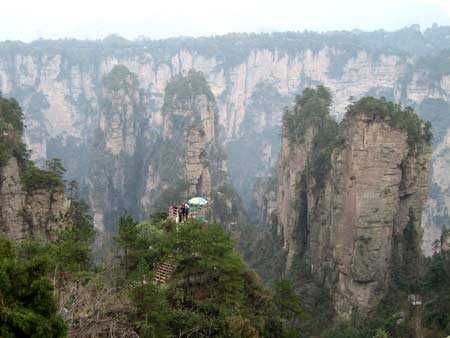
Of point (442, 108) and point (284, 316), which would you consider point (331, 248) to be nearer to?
point (284, 316)

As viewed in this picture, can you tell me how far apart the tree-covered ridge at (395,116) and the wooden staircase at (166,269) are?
12.7 meters

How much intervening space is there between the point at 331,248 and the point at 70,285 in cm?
1779

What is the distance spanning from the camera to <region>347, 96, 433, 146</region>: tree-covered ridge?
2584 cm

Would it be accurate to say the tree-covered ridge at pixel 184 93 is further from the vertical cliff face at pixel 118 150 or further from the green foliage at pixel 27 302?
the green foliage at pixel 27 302

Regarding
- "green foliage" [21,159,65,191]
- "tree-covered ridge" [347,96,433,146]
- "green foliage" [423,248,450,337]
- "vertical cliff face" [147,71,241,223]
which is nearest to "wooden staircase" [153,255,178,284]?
"green foliage" [21,159,65,191]

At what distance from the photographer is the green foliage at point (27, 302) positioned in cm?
870

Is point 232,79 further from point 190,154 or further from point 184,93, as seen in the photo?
point 190,154

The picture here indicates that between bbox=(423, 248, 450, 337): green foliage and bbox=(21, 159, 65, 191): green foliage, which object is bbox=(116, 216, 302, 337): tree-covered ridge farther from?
bbox=(21, 159, 65, 191): green foliage

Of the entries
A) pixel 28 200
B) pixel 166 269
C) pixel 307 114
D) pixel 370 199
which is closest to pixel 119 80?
pixel 307 114

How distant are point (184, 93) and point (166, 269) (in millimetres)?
→ 49469

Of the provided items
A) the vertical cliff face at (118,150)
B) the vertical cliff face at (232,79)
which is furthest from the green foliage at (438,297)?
the vertical cliff face at (232,79)

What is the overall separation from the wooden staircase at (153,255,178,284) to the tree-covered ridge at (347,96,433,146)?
12668 millimetres

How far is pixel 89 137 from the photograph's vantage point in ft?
293

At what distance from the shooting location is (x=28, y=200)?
23.4 m
